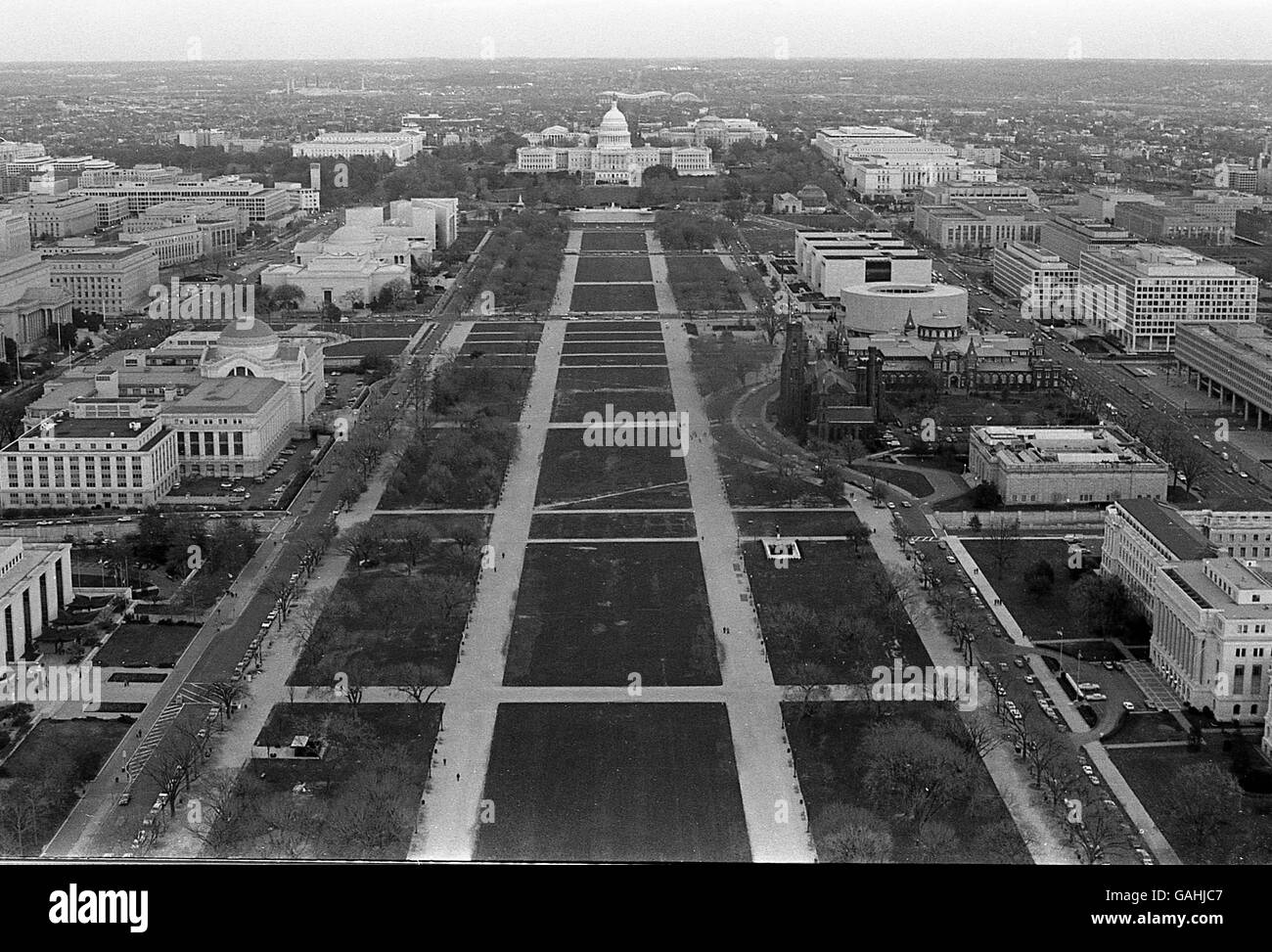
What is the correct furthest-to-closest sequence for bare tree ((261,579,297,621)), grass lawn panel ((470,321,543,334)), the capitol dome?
1. the capitol dome
2. grass lawn panel ((470,321,543,334))
3. bare tree ((261,579,297,621))

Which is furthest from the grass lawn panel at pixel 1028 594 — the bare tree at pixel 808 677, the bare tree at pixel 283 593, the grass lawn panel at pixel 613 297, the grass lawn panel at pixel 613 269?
the grass lawn panel at pixel 613 269

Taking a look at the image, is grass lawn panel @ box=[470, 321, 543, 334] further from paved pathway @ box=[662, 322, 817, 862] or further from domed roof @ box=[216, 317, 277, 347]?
paved pathway @ box=[662, 322, 817, 862]

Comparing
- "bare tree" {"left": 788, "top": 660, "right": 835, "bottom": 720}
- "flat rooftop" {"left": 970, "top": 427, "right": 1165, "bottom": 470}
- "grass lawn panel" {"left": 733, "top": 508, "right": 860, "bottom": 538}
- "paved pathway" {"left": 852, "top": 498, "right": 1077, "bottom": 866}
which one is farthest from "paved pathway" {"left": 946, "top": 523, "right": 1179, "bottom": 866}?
"flat rooftop" {"left": 970, "top": 427, "right": 1165, "bottom": 470}

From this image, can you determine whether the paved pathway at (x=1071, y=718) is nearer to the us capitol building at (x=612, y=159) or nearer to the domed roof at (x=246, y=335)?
the domed roof at (x=246, y=335)
